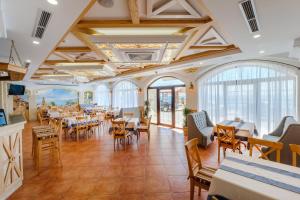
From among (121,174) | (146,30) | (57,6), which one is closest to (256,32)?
(146,30)

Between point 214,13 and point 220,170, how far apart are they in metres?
1.93

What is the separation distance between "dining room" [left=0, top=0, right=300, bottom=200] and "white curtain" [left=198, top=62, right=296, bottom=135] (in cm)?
3

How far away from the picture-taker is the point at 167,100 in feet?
26.7

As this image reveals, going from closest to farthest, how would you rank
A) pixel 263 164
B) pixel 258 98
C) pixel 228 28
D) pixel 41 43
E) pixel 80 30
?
pixel 263 164, pixel 228 28, pixel 80 30, pixel 41 43, pixel 258 98

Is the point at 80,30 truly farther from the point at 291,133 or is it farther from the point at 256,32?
the point at 291,133

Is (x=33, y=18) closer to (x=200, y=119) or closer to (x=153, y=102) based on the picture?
(x=200, y=119)

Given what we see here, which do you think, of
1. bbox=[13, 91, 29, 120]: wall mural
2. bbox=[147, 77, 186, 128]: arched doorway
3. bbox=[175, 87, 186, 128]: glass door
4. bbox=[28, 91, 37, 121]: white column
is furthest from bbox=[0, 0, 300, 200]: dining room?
bbox=[28, 91, 37, 121]: white column

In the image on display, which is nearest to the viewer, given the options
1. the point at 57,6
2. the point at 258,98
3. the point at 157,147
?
the point at 57,6

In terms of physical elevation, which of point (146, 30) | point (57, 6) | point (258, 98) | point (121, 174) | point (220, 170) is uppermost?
→ point (146, 30)

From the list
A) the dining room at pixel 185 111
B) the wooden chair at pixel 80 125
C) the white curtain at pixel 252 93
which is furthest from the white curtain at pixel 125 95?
the white curtain at pixel 252 93

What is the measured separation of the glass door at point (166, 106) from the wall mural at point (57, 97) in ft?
27.8

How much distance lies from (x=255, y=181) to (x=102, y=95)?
12584 mm

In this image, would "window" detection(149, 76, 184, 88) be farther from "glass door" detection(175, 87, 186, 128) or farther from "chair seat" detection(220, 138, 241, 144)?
"chair seat" detection(220, 138, 241, 144)

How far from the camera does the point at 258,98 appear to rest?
16.9 feet
